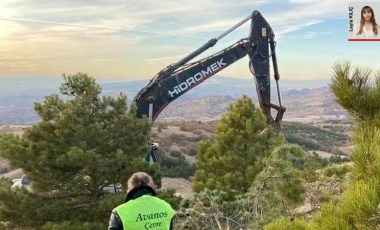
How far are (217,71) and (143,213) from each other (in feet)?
46.6

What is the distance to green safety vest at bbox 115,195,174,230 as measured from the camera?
14.1 ft

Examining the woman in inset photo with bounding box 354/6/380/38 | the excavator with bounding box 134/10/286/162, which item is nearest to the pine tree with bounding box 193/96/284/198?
the excavator with bounding box 134/10/286/162

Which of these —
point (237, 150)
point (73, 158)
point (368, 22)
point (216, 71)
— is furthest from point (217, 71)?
point (368, 22)

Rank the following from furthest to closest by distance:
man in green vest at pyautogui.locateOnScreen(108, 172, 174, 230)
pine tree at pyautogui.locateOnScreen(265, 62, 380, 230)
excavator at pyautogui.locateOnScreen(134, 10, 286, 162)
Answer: excavator at pyautogui.locateOnScreen(134, 10, 286, 162)
man in green vest at pyautogui.locateOnScreen(108, 172, 174, 230)
pine tree at pyautogui.locateOnScreen(265, 62, 380, 230)

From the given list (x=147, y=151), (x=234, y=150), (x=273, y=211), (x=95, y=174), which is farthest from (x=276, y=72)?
(x=273, y=211)

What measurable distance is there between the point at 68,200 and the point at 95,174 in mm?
884

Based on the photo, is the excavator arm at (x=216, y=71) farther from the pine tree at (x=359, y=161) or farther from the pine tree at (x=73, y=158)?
the pine tree at (x=359, y=161)

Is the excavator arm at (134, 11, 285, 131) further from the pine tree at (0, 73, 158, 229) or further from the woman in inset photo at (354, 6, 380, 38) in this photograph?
the woman in inset photo at (354, 6, 380, 38)

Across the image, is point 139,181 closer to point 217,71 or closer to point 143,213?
point 143,213

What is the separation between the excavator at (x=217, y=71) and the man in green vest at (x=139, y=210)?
416 inches

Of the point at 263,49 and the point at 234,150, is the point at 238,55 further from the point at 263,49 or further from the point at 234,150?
the point at 234,150

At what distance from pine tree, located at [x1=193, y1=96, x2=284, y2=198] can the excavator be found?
1401 millimetres

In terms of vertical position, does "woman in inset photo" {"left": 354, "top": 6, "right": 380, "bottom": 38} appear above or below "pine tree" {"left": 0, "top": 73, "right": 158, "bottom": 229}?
above

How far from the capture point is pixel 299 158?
9.55m
